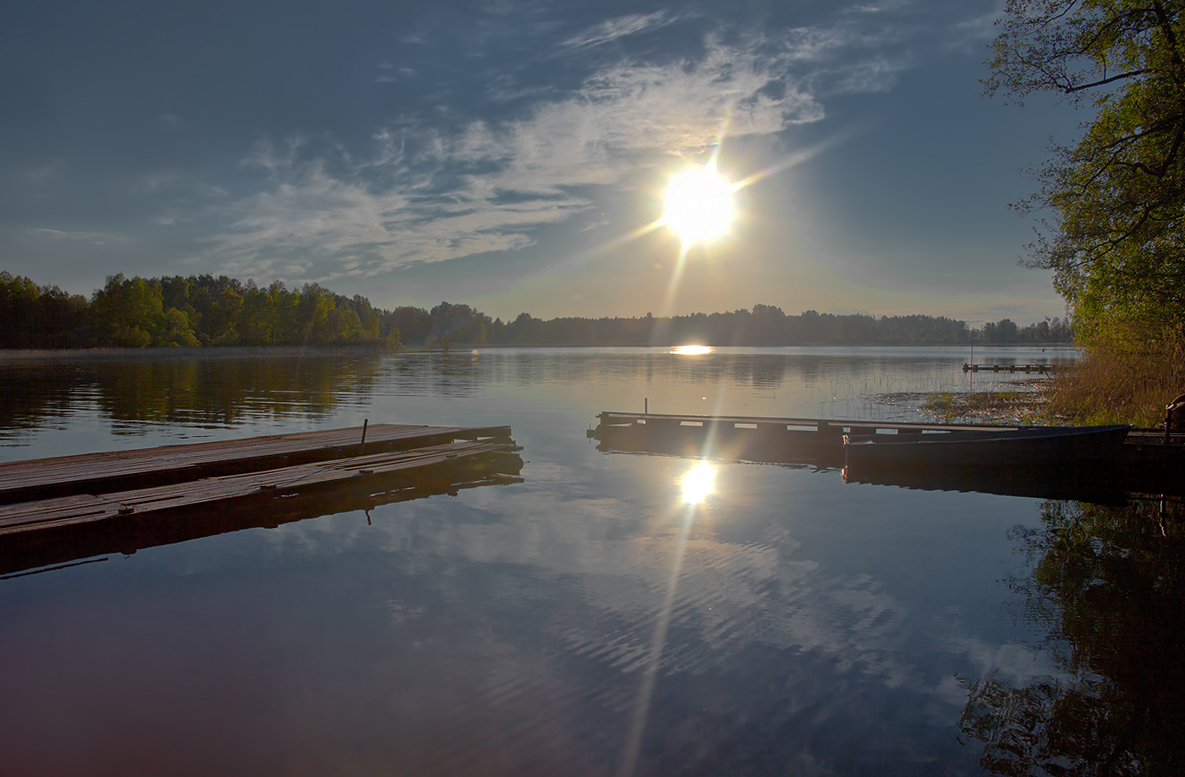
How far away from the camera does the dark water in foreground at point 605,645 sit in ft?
18.4

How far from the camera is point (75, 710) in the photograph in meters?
6.11

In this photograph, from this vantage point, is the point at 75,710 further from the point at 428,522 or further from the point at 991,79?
the point at 991,79

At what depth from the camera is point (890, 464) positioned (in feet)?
61.5

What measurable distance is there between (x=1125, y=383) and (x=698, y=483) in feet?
67.9

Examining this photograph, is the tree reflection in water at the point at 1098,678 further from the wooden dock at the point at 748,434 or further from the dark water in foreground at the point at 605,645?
the wooden dock at the point at 748,434

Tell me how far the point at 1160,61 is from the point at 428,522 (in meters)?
26.2

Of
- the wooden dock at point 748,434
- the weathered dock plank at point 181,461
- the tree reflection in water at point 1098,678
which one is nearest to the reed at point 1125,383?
the wooden dock at point 748,434

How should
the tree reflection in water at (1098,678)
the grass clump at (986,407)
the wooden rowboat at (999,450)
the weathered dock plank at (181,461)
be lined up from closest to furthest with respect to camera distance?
the tree reflection in water at (1098,678) → the weathered dock plank at (181,461) → the wooden rowboat at (999,450) → the grass clump at (986,407)

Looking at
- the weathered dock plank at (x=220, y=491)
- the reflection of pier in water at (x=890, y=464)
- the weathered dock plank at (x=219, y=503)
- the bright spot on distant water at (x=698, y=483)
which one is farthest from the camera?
the reflection of pier in water at (x=890, y=464)

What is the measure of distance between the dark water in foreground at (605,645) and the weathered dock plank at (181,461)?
2.66m

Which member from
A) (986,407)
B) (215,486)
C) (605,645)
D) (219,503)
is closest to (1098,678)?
(605,645)

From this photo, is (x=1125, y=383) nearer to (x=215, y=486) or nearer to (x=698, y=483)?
(x=698, y=483)

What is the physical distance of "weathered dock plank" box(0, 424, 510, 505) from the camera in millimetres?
11789

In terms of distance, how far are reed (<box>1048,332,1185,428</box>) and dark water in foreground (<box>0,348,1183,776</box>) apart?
1289 cm
